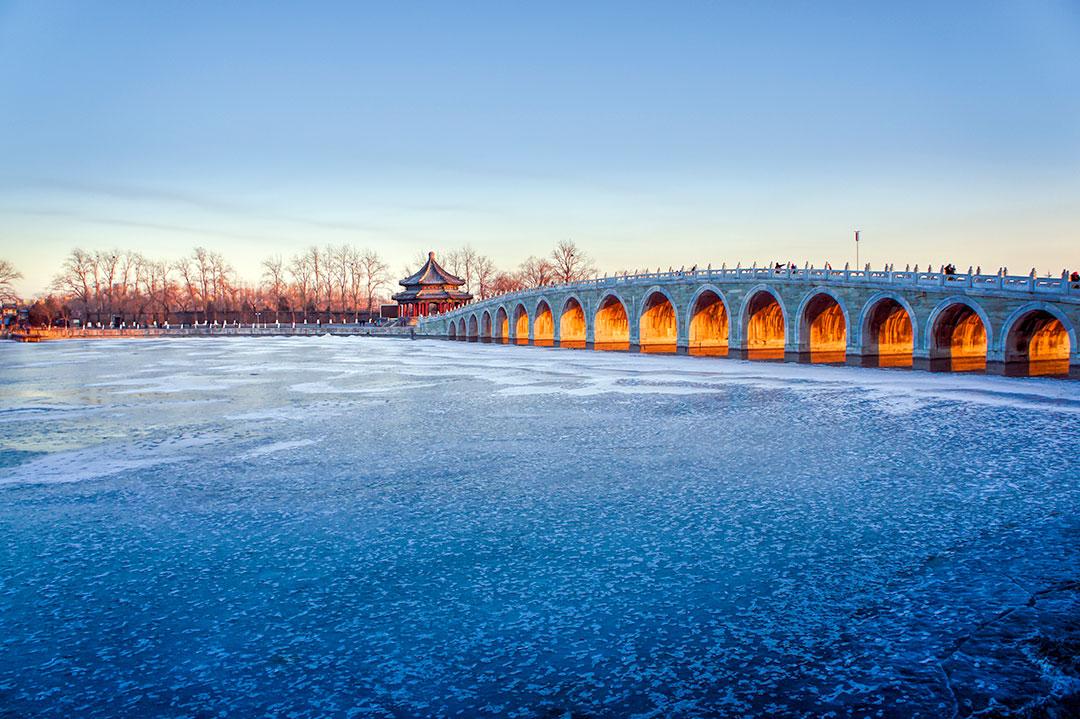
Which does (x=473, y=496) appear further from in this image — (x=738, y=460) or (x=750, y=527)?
(x=738, y=460)

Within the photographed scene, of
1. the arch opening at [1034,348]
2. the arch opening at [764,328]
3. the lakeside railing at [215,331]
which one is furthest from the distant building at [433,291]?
the arch opening at [1034,348]

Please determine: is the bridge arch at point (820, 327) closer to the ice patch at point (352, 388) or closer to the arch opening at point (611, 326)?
the arch opening at point (611, 326)

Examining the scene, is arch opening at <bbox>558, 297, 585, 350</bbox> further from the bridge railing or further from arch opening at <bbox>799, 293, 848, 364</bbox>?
arch opening at <bbox>799, 293, 848, 364</bbox>

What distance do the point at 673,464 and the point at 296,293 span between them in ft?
379

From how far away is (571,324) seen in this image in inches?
2363

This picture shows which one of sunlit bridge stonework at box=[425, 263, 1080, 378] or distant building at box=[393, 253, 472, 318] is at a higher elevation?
distant building at box=[393, 253, 472, 318]

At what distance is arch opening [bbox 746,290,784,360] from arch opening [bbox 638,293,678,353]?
547cm

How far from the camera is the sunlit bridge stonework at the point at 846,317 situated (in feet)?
87.5

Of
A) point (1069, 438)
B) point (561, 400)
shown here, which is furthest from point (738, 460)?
point (561, 400)

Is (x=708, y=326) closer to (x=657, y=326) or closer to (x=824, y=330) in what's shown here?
(x=657, y=326)

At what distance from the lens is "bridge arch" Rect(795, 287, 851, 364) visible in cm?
3506

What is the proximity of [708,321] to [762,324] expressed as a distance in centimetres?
409

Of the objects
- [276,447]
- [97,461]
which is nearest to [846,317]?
[276,447]

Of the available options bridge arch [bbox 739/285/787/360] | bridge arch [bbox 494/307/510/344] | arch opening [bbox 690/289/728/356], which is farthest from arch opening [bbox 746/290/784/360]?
bridge arch [bbox 494/307/510/344]
